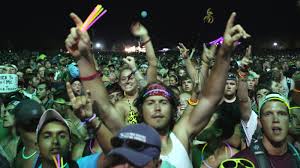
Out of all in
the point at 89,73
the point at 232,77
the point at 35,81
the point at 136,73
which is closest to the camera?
the point at 89,73

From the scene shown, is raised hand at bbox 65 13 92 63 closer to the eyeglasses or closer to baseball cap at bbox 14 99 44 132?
baseball cap at bbox 14 99 44 132

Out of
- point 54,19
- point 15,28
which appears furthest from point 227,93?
point 54,19

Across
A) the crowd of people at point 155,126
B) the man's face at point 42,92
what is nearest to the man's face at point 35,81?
the man's face at point 42,92

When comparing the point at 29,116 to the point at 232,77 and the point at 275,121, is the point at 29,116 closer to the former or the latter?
the point at 275,121

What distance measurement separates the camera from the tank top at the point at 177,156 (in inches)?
130

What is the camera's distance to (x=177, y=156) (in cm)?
337

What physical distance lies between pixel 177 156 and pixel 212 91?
0.63 m

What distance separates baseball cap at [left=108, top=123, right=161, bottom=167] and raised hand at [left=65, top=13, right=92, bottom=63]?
4.32ft

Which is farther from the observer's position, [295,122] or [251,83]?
[251,83]

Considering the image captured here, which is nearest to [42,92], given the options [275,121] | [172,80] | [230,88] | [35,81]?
[35,81]

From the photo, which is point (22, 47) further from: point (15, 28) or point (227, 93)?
point (227, 93)

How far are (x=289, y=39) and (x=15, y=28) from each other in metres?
44.4

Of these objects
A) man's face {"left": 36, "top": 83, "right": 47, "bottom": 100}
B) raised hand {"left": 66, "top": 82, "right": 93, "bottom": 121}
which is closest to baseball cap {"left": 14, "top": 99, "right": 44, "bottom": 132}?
raised hand {"left": 66, "top": 82, "right": 93, "bottom": 121}

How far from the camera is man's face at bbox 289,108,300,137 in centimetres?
430
